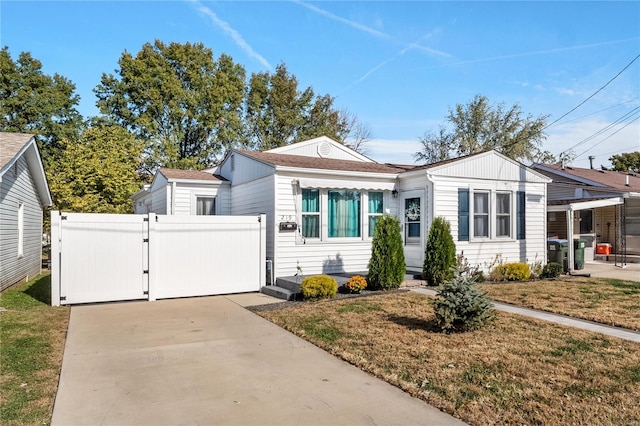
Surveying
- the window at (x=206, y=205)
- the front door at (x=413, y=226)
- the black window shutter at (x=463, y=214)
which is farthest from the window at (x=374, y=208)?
the window at (x=206, y=205)

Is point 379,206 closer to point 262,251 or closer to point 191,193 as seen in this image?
point 262,251

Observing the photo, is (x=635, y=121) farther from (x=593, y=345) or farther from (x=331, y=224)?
(x=593, y=345)

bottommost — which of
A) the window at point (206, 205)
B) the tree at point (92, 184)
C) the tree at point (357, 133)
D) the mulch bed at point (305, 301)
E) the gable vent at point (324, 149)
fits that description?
the mulch bed at point (305, 301)

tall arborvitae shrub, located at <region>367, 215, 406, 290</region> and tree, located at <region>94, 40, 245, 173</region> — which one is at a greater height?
tree, located at <region>94, 40, 245, 173</region>

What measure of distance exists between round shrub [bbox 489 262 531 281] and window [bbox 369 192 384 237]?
3428 mm

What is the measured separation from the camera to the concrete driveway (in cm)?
343

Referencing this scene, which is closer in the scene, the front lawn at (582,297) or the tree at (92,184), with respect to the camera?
the front lawn at (582,297)

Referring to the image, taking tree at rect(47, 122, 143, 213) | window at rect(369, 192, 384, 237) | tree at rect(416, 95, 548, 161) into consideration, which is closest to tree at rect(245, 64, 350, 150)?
tree at rect(416, 95, 548, 161)

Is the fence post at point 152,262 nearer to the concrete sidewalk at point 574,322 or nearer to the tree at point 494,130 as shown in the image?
the concrete sidewalk at point 574,322

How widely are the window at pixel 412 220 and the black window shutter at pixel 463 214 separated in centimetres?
113

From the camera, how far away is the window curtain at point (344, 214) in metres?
10.9

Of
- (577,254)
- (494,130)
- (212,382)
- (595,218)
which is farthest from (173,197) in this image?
(494,130)

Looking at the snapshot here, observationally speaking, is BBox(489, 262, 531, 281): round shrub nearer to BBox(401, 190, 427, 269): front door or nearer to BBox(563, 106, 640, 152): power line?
BBox(401, 190, 427, 269): front door

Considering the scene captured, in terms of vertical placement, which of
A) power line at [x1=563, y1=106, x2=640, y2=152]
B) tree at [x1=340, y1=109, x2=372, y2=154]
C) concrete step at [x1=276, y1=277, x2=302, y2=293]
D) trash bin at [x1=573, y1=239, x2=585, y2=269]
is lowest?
concrete step at [x1=276, y1=277, x2=302, y2=293]
